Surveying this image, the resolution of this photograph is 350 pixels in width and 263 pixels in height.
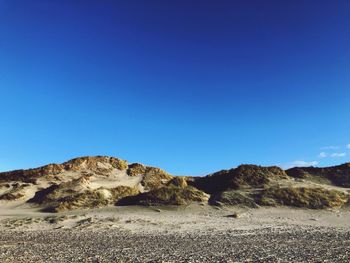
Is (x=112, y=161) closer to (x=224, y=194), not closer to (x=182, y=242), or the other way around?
(x=224, y=194)

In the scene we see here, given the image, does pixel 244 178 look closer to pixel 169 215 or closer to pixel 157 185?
pixel 169 215

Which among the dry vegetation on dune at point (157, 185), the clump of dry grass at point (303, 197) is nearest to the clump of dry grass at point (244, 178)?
the dry vegetation on dune at point (157, 185)

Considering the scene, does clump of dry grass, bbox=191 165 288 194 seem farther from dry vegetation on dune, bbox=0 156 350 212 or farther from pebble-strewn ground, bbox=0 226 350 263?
pebble-strewn ground, bbox=0 226 350 263

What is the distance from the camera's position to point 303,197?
4747 cm

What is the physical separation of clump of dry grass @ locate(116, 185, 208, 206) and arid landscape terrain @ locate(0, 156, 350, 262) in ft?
0.43

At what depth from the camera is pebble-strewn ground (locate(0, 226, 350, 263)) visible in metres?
22.8

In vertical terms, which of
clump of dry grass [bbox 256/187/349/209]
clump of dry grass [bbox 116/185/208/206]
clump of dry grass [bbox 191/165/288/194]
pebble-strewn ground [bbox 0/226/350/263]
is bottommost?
pebble-strewn ground [bbox 0/226/350/263]

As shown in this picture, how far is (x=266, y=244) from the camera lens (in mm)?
27438

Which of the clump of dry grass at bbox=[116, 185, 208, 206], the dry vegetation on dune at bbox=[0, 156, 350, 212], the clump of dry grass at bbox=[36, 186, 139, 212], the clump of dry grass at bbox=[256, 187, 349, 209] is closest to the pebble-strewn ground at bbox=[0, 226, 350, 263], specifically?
the clump of dry grass at bbox=[256, 187, 349, 209]

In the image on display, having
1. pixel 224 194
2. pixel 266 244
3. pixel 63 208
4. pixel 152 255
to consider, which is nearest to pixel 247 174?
pixel 224 194

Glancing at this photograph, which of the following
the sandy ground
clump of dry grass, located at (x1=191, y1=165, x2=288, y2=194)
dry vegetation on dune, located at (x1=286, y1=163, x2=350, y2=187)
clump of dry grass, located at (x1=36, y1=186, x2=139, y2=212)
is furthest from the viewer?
dry vegetation on dune, located at (x1=286, y1=163, x2=350, y2=187)

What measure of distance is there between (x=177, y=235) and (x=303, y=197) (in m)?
19.9

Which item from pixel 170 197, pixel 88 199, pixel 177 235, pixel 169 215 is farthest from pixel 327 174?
pixel 88 199

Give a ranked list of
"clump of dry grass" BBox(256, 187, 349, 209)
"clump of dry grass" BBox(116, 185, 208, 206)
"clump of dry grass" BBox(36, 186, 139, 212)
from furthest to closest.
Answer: "clump of dry grass" BBox(36, 186, 139, 212), "clump of dry grass" BBox(116, 185, 208, 206), "clump of dry grass" BBox(256, 187, 349, 209)
